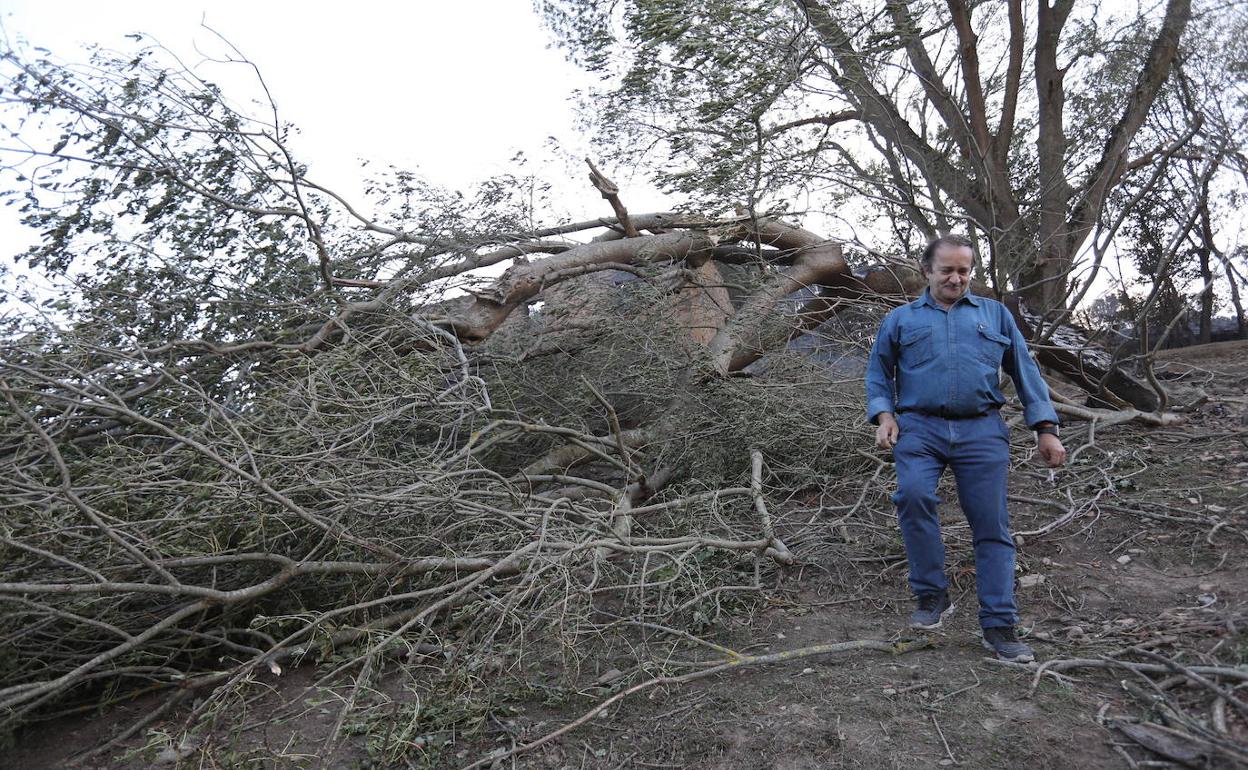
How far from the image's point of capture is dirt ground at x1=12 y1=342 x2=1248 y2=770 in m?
2.70

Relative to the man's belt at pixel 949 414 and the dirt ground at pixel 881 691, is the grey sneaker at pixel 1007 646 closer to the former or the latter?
the dirt ground at pixel 881 691

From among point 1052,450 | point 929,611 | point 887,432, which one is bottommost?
point 929,611

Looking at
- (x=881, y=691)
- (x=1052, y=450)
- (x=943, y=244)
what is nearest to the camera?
(x=881, y=691)

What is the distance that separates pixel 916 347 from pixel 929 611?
971 millimetres

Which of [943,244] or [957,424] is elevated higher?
[943,244]

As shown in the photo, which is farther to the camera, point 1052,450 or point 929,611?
point 929,611

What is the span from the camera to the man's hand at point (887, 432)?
3.28m

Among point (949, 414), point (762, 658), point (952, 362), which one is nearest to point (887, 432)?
point (949, 414)

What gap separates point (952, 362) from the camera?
10.7ft

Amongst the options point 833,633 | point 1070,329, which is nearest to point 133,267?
point 833,633

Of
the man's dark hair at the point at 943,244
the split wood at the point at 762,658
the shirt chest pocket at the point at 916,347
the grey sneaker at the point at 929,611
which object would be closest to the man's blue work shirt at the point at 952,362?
the shirt chest pocket at the point at 916,347

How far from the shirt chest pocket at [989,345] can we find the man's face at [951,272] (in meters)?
0.15

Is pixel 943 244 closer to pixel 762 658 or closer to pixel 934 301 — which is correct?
pixel 934 301

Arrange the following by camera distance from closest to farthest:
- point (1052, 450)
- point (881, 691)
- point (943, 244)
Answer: point (881, 691) → point (1052, 450) → point (943, 244)
